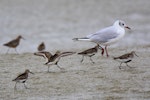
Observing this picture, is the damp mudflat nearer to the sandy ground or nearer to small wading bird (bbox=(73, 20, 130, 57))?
the sandy ground

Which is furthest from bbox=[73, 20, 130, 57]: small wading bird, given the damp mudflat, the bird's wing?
the damp mudflat

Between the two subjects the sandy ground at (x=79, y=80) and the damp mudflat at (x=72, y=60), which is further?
the damp mudflat at (x=72, y=60)

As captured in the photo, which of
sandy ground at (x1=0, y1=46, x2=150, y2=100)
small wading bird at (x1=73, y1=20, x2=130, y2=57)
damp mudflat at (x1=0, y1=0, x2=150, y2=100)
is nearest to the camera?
sandy ground at (x1=0, y1=46, x2=150, y2=100)

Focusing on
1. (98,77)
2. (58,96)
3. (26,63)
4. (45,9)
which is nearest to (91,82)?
(98,77)

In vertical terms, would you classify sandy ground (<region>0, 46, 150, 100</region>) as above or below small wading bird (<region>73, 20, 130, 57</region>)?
below

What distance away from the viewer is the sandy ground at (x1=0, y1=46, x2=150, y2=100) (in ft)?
35.0

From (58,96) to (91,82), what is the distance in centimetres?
111

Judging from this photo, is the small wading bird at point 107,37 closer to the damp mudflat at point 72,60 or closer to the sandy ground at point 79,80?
the damp mudflat at point 72,60

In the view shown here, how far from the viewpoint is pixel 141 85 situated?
11203mm

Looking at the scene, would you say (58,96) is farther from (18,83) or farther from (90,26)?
(90,26)

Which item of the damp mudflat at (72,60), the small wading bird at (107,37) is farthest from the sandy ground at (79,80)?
the small wading bird at (107,37)

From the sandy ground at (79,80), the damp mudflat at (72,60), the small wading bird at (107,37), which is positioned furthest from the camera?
the small wading bird at (107,37)

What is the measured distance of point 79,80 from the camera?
11711 mm

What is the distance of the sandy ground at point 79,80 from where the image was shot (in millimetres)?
10680
